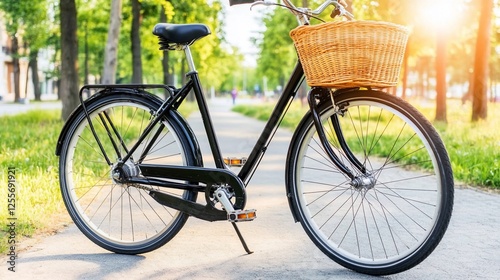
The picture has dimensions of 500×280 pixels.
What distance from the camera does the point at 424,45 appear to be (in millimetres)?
32125

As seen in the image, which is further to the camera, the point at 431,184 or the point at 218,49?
the point at 218,49

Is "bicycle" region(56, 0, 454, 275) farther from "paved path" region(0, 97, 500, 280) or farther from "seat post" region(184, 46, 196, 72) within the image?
"paved path" region(0, 97, 500, 280)

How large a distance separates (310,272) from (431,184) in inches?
149

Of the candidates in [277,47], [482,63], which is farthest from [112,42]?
[277,47]

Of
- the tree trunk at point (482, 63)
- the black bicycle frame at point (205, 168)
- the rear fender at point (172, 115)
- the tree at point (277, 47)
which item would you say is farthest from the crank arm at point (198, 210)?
the tree at point (277, 47)

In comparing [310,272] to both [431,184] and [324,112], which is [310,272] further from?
[431,184]

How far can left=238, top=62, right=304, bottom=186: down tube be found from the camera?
3.53 m

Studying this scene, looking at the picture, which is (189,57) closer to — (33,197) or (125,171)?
(125,171)

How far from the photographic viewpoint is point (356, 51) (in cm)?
315

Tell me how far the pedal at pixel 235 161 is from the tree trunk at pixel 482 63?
13282 millimetres

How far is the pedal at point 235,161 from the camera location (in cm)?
379

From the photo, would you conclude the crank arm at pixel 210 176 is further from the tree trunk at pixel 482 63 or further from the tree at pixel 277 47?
the tree at pixel 277 47

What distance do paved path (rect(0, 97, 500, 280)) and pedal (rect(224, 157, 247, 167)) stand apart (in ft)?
1.77

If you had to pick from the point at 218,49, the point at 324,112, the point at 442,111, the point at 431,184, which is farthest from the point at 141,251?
the point at 218,49
